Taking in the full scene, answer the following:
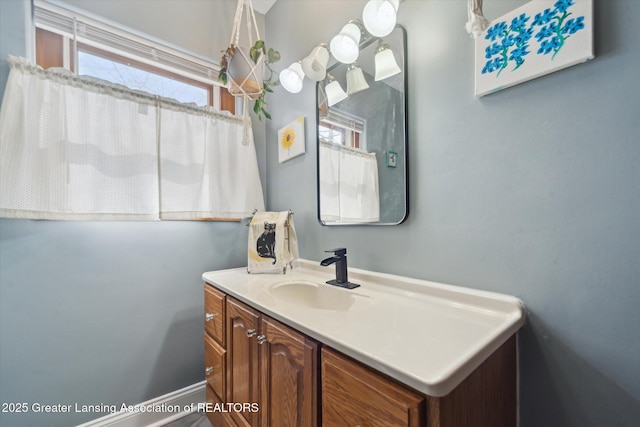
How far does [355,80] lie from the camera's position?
3.79 ft

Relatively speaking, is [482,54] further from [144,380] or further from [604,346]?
[144,380]

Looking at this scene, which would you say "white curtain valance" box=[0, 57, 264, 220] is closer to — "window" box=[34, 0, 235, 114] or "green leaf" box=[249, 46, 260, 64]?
"window" box=[34, 0, 235, 114]

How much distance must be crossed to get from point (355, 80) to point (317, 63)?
201mm

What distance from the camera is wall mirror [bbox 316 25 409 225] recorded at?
0.98 m

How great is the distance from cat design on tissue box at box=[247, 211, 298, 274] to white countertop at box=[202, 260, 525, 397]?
215 mm

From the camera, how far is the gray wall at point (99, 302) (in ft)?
3.46

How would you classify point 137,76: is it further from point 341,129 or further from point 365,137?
point 365,137

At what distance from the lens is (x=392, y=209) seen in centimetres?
100

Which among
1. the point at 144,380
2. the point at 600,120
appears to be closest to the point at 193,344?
the point at 144,380

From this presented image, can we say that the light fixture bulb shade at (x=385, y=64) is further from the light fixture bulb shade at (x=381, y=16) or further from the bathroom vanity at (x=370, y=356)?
the bathroom vanity at (x=370, y=356)

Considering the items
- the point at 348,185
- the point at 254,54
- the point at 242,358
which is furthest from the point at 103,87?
the point at 242,358

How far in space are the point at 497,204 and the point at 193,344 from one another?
1690mm

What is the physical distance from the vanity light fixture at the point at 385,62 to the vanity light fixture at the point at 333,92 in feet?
0.71

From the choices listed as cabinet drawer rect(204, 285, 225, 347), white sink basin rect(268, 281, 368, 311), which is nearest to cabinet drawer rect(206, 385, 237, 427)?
cabinet drawer rect(204, 285, 225, 347)
